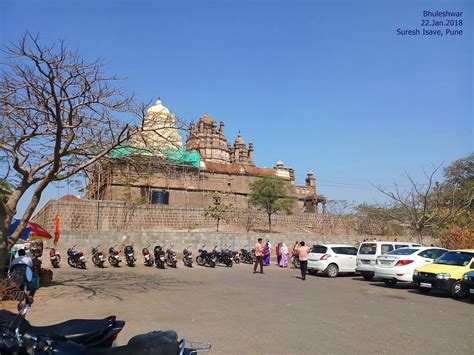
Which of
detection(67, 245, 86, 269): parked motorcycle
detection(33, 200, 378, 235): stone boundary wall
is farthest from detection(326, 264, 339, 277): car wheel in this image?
detection(33, 200, 378, 235): stone boundary wall

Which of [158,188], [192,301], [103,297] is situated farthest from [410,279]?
[158,188]

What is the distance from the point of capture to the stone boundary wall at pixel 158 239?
21219 millimetres

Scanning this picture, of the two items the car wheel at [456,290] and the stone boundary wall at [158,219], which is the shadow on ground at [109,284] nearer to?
the car wheel at [456,290]

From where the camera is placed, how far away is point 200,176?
138 feet

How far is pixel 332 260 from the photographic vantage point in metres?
17.4

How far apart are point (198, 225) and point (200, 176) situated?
11.1m

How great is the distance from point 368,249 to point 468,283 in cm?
556

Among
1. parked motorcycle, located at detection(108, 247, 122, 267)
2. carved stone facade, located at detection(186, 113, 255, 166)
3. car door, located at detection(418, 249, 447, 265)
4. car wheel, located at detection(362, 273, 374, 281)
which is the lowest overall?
car wheel, located at detection(362, 273, 374, 281)

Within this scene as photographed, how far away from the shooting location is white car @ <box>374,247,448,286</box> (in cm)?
1349

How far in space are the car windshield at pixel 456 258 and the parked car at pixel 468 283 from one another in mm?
1332

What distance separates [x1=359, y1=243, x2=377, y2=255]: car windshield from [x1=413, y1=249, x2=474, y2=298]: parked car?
3296 mm

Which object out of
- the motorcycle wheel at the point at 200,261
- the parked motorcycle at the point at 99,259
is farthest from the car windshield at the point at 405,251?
the parked motorcycle at the point at 99,259

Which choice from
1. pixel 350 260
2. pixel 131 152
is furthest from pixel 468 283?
pixel 131 152

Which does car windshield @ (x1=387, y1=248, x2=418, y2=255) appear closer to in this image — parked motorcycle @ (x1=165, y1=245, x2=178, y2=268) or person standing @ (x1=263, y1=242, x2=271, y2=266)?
person standing @ (x1=263, y1=242, x2=271, y2=266)
